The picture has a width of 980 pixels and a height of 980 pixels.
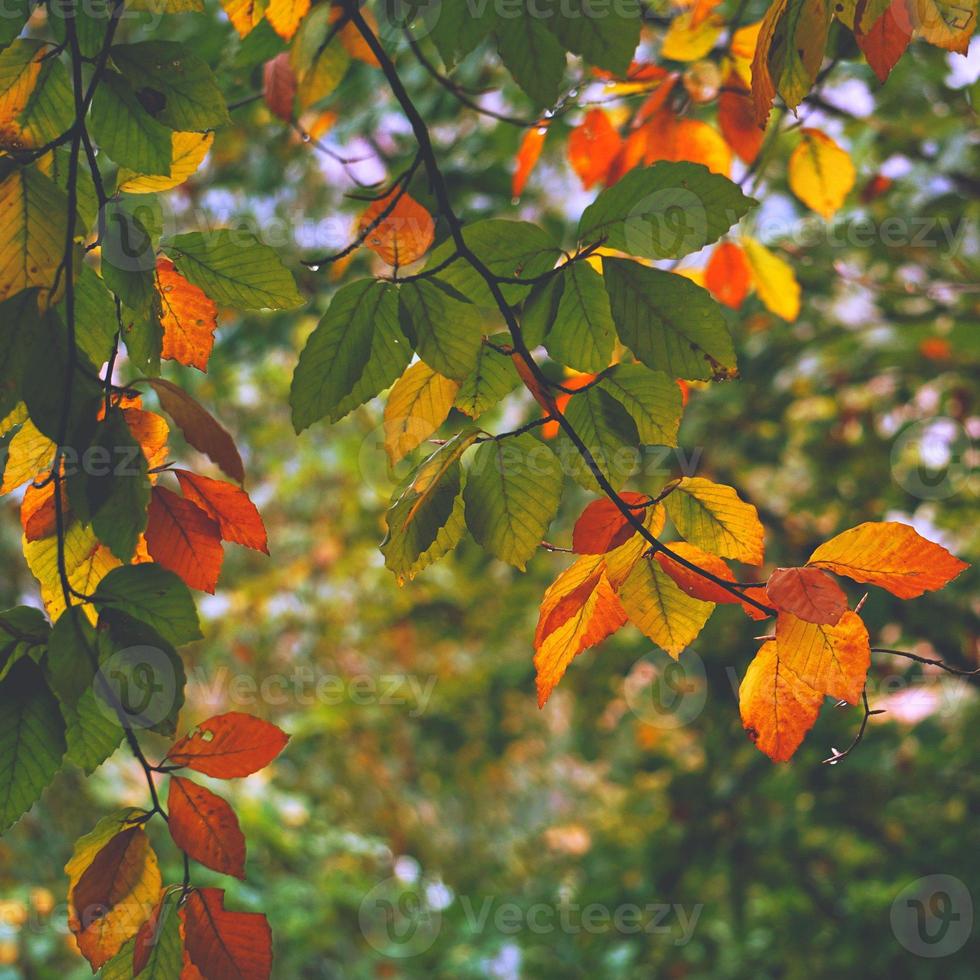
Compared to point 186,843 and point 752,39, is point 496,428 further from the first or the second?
point 186,843

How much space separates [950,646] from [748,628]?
379mm

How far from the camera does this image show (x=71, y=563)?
0.50m

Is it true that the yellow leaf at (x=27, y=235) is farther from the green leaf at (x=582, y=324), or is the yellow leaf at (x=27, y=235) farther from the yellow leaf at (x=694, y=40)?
the yellow leaf at (x=694, y=40)

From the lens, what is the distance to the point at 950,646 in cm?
181

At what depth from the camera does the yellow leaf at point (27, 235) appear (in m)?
0.44

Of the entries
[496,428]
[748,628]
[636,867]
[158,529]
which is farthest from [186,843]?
[496,428]

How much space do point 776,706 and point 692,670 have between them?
5.50 feet

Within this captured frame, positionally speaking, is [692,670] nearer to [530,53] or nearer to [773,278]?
[773,278]

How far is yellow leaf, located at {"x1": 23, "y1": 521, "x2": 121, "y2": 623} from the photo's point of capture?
50 centimetres
